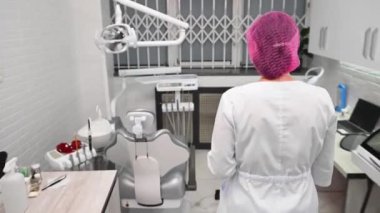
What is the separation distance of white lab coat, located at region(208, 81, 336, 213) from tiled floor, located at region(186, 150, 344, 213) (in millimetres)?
1177

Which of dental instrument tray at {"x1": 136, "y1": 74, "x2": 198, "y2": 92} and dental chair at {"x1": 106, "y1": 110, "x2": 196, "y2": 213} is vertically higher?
dental instrument tray at {"x1": 136, "y1": 74, "x2": 198, "y2": 92}

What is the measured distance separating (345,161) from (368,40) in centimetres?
70

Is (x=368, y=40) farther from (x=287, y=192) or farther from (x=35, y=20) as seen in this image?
(x=35, y=20)

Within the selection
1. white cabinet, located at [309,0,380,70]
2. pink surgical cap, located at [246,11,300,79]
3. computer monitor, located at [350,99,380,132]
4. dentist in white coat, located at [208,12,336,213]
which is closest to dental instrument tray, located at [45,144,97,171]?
dentist in white coat, located at [208,12,336,213]

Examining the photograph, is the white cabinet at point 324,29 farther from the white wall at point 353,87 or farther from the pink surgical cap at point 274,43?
the pink surgical cap at point 274,43

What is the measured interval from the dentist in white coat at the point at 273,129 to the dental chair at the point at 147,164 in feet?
2.07

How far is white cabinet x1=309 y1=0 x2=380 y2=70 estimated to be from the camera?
170 cm

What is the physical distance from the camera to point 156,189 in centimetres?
186

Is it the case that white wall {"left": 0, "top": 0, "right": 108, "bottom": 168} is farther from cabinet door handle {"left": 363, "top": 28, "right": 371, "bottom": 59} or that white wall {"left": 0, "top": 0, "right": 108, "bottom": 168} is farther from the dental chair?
cabinet door handle {"left": 363, "top": 28, "right": 371, "bottom": 59}

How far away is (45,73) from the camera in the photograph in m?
2.18

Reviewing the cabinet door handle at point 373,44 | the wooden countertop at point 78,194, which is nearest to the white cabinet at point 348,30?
the cabinet door handle at point 373,44

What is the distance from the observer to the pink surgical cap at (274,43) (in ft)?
3.66

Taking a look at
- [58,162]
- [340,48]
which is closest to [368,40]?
[340,48]

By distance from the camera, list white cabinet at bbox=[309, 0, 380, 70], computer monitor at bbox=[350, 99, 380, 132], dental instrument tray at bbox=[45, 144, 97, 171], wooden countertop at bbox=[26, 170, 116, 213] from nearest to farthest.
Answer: wooden countertop at bbox=[26, 170, 116, 213], dental instrument tray at bbox=[45, 144, 97, 171], white cabinet at bbox=[309, 0, 380, 70], computer monitor at bbox=[350, 99, 380, 132]
